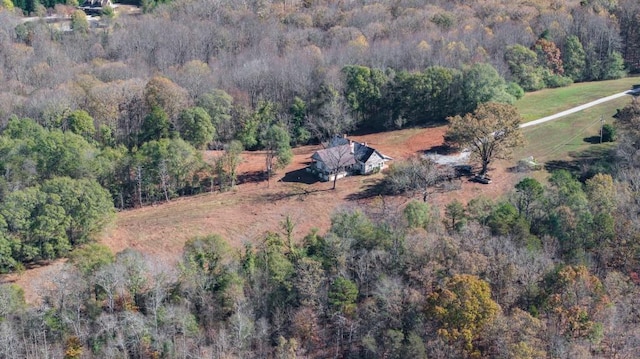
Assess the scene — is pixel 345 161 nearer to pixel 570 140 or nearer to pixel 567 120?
pixel 570 140

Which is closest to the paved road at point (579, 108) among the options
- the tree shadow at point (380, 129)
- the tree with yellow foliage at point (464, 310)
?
the tree shadow at point (380, 129)

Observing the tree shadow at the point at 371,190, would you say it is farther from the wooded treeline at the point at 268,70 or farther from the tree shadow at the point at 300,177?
the wooded treeline at the point at 268,70

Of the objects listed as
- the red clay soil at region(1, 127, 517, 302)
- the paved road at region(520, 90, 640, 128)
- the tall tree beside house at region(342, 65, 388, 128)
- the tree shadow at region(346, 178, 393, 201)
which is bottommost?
the red clay soil at region(1, 127, 517, 302)

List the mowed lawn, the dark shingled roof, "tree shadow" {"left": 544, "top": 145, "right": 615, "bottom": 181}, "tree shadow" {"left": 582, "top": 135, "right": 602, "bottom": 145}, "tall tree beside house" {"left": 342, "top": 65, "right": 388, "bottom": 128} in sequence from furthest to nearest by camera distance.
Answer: "tall tree beside house" {"left": 342, "top": 65, "right": 388, "bottom": 128} → "tree shadow" {"left": 582, "top": 135, "right": 602, "bottom": 145} → the mowed lawn → the dark shingled roof → "tree shadow" {"left": 544, "top": 145, "right": 615, "bottom": 181}

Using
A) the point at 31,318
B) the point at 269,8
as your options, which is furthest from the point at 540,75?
the point at 31,318

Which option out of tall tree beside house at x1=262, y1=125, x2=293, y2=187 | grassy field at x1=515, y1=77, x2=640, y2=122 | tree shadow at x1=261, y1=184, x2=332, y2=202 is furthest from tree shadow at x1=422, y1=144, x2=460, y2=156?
tall tree beside house at x1=262, y1=125, x2=293, y2=187

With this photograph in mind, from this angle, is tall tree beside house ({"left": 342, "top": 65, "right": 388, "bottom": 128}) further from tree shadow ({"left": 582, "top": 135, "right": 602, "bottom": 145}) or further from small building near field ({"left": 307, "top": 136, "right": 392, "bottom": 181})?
tree shadow ({"left": 582, "top": 135, "right": 602, "bottom": 145})

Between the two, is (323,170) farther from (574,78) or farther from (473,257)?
(574,78)

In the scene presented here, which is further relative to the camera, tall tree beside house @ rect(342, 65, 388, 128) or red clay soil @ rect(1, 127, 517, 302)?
tall tree beside house @ rect(342, 65, 388, 128)
